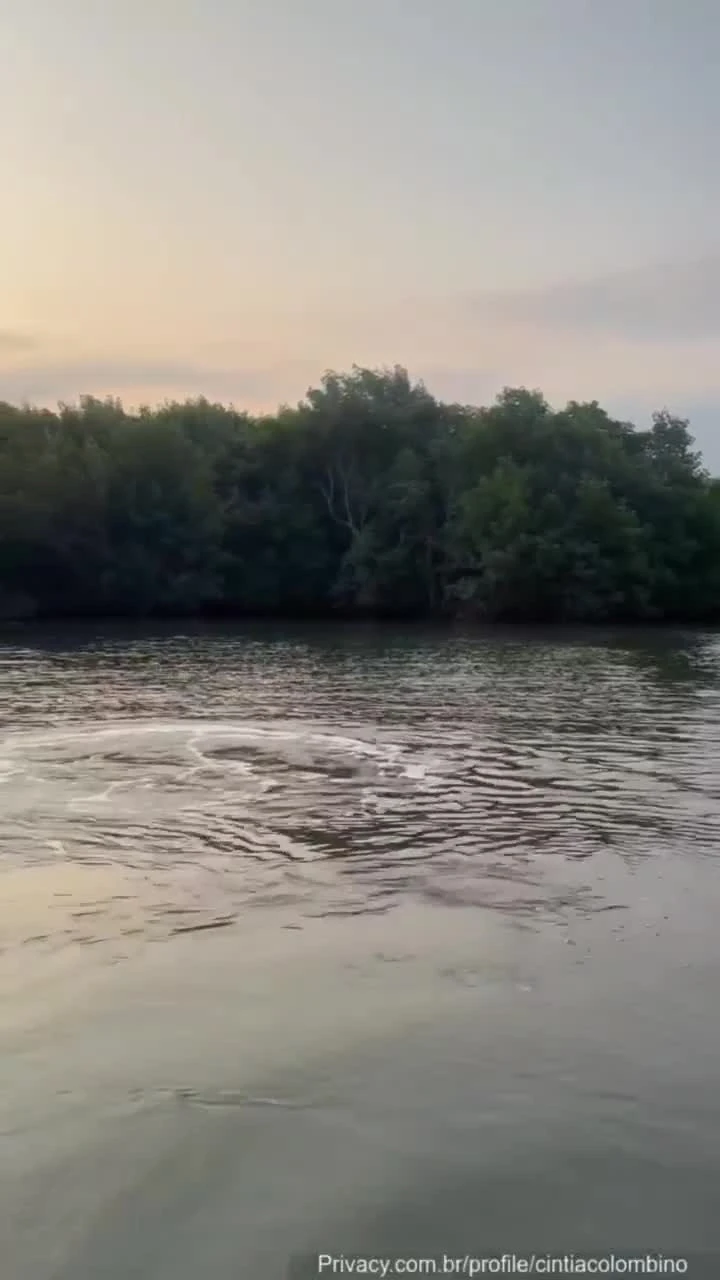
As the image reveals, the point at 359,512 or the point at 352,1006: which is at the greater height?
the point at 359,512

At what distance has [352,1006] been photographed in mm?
9461

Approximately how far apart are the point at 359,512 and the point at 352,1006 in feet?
216

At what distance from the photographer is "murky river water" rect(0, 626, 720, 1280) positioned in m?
6.66

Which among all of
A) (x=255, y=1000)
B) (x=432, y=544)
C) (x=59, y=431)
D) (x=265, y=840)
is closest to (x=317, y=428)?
(x=432, y=544)

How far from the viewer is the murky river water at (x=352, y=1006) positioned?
6.66 m

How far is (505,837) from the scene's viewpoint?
15.0m

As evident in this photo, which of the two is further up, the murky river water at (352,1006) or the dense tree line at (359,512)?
the dense tree line at (359,512)

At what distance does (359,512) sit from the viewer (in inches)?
2933

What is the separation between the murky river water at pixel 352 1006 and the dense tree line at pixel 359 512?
43.4 metres

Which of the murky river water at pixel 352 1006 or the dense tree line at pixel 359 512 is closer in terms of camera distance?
the murky river water at pixel 352 1006

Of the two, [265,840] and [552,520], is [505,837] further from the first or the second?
[552,520]

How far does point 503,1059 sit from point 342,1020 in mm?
1309

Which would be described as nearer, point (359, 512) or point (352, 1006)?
point (352, 1006)

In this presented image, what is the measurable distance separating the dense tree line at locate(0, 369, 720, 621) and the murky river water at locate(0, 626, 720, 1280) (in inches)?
1707
